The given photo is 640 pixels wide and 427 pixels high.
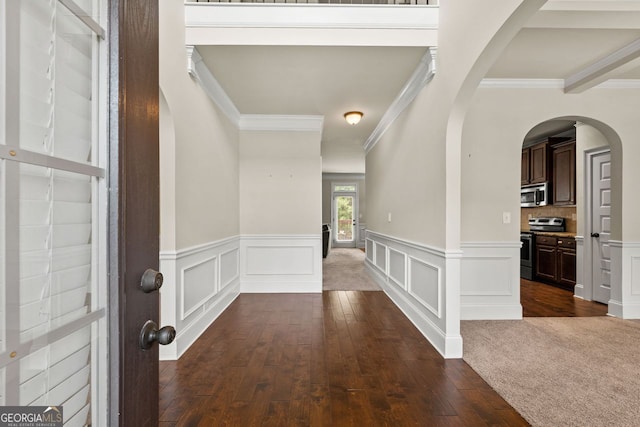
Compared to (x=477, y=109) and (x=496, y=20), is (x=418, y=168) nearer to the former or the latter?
(x=477, y=109)

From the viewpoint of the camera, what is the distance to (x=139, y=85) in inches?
28.5

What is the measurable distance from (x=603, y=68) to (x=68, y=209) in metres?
4.26

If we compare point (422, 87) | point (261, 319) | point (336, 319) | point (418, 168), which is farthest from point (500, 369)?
point (422, 87)

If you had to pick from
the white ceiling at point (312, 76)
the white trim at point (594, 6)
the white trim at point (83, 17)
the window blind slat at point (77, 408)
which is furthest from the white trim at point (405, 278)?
the white trim at point (83, 17)

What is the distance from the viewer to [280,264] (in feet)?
15.3

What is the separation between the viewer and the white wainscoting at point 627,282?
350 centimetres

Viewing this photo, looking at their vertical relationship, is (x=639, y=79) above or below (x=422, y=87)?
above

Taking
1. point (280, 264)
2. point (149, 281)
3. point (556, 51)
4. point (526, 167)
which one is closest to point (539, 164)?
point (526, 167)

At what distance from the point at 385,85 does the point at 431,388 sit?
2941 millimetres

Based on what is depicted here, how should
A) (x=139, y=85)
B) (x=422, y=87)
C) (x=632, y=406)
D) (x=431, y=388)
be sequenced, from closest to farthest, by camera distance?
1. (x=139, y=85)
2. (x=632, y=406)
3. (x=431, y=388)
4. (x=422, y=87)

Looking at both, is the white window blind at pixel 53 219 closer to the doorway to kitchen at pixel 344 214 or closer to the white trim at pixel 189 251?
the white trim at pixel 189 251

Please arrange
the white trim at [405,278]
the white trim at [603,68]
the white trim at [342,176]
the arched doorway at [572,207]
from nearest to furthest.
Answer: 1. the white trim at [603,68]
2. the white trim at [405,278]
3. the arched doorway at [572,207]
4. the white trim at [342,176]

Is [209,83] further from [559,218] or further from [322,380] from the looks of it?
[559,218]

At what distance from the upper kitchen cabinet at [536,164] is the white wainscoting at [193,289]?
17.3 feet
